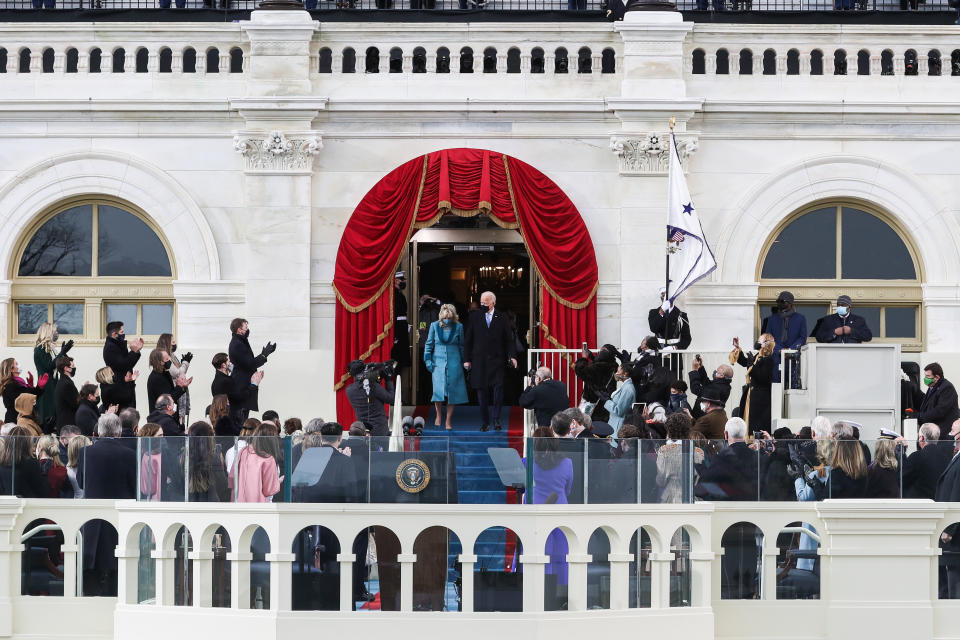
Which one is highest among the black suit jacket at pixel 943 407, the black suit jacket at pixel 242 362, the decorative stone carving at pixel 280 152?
the decorative stone carving at pixel 280 152

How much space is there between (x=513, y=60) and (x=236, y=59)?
13.6 ft

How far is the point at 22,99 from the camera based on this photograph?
24891mm

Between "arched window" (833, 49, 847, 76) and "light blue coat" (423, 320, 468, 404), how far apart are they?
7.07 m

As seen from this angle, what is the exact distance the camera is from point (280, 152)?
24734 millimetres

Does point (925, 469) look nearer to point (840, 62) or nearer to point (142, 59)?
point (840, 62)

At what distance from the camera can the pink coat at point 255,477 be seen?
1565 centimetres

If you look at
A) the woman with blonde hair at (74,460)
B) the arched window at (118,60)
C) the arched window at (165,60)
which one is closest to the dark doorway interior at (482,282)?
the arched window at (165,60)

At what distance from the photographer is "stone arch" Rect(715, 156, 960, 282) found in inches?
976

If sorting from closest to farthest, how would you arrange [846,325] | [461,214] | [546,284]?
[846,325] < [461,214] < [546,284]

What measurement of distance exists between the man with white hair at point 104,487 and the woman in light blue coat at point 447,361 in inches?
281

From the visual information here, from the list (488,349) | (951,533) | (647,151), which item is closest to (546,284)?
(488,349)

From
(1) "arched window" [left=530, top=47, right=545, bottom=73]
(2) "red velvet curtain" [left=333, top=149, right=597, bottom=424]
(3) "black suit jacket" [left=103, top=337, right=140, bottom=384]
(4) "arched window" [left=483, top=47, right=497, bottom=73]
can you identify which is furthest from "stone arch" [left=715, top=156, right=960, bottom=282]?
(3) "black suit jacket" [left=103, top=337, right=140, bottom=384]

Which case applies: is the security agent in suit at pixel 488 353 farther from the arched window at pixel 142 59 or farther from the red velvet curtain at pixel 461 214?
the arched window at pixel 142 59

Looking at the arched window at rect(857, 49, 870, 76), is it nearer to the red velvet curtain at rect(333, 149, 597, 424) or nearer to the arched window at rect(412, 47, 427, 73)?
the red velvet curtain at rect(333, 149, 597, 424)
